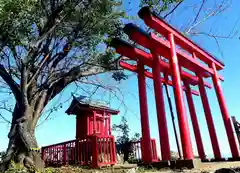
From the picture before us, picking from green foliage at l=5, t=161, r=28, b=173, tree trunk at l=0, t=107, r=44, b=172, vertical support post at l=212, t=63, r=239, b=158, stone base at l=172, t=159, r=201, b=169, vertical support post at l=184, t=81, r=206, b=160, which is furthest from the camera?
vertical support post at l=184, t=81, r=206, b=160

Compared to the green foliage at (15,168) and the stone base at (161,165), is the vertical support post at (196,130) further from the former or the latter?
the green foliage at (15,168)

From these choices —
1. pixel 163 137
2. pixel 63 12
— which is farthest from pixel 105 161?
pixel 63 12

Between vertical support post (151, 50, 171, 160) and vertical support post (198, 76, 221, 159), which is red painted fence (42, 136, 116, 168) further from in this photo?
vertical support post (198, 76, 221, 159)

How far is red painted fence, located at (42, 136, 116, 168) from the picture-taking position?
6840mm

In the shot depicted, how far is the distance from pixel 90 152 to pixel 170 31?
4984 millimetres

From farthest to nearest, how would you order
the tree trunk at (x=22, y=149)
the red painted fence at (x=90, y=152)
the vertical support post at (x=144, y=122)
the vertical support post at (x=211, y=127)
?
1. the vertical support post at (x=211, y=127)
2. the red painted fence at (x=90, y=152)
3. the vertical support post at (x=144, y=122)
4. the tree trunk at (x=22, y=149)

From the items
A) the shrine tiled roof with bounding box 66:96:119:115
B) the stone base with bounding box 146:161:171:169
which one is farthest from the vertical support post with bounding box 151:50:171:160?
the shrine tiled roof with bounding box 66:96:119:115

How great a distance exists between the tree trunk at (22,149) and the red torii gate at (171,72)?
3.14 meters

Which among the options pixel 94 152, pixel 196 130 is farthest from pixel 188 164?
pixel 196 130

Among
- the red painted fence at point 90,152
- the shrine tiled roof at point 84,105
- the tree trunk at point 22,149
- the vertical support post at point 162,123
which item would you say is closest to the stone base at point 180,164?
the vertical support post at point 162,123

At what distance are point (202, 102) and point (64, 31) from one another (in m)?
6.09

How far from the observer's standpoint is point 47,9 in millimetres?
7137

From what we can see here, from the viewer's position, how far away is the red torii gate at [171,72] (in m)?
5.40

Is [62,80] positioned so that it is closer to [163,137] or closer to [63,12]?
[63,12]
